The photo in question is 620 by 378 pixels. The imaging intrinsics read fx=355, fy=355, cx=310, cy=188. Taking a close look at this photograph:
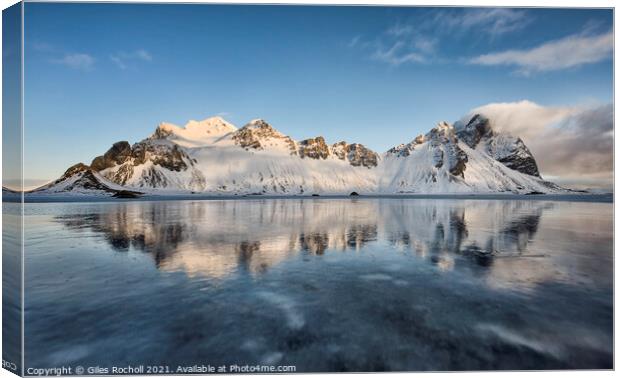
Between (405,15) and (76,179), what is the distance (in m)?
231

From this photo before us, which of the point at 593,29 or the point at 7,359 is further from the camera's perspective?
the point at 593,29

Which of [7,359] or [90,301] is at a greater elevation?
[90,301]

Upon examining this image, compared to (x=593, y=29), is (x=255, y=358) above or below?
below

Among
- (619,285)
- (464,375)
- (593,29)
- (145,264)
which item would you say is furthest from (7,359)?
(593,29)

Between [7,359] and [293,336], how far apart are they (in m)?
6.15

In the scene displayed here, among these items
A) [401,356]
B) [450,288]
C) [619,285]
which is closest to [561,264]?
[619,285]

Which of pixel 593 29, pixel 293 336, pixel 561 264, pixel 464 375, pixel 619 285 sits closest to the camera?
pixel 464 375

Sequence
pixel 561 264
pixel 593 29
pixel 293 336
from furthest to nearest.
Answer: pixel 561 264
pixel 593 29
pixel 293 336

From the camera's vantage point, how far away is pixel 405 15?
10.1 meters

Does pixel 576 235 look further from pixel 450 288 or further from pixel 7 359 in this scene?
pixel 7 359

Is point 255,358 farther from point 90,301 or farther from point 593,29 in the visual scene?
point 593,29

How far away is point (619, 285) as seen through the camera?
898cm

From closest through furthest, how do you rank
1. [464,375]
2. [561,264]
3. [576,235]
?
[464,375] → [561,264] → [576,235]

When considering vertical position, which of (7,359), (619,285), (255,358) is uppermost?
(619,285)
